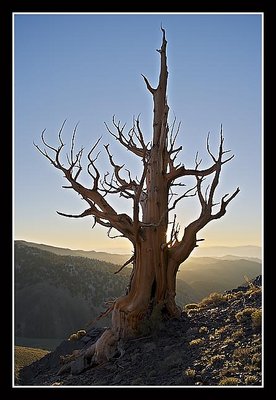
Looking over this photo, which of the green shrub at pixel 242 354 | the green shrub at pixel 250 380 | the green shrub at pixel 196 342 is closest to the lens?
the green shrub at pixel 250 380

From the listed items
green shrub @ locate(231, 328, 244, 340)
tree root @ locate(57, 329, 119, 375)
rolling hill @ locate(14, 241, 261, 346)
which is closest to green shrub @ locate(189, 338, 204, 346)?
green shrub @ locate(231, 328, 244, 340)

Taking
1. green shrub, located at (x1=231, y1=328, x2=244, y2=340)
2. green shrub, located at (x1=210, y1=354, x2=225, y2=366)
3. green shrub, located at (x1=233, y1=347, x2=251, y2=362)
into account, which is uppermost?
green shrub, located at (x1=231, y1=328, x2=244, y2=340)

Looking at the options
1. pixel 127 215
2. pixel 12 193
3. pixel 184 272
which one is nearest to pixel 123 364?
pixel 127 215

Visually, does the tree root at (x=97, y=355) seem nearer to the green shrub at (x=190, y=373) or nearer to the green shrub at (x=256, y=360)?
the green shrub at (x=190, y=373)

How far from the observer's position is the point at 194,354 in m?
8.00

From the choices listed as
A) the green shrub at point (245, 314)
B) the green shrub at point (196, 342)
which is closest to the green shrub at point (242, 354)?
the green shrub at point (196, 342)

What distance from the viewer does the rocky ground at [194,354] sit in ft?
22.5

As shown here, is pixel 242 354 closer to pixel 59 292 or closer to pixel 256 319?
pixel 256 319

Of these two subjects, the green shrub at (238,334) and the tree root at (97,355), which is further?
the tree root at (97,355)

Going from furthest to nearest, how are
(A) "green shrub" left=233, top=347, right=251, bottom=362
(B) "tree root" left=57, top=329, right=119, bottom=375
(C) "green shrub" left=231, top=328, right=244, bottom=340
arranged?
(B) "tree root" left=57, top=329, right=119, bottom=375
(C) "green shrub" left=231, top=328, right=244, bottom=340
(A) "green shrub" left=233, top=347, right=251, bottom=362

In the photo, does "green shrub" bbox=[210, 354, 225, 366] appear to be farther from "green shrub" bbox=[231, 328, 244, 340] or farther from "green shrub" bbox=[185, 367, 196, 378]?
"green shrub" bbox=[231, 328, 244, 340]

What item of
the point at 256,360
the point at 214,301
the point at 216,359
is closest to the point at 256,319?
the point at 216,359

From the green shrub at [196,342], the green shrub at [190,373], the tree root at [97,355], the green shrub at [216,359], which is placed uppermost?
the green shrub at [216,359]

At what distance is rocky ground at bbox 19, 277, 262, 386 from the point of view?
22.5ft
